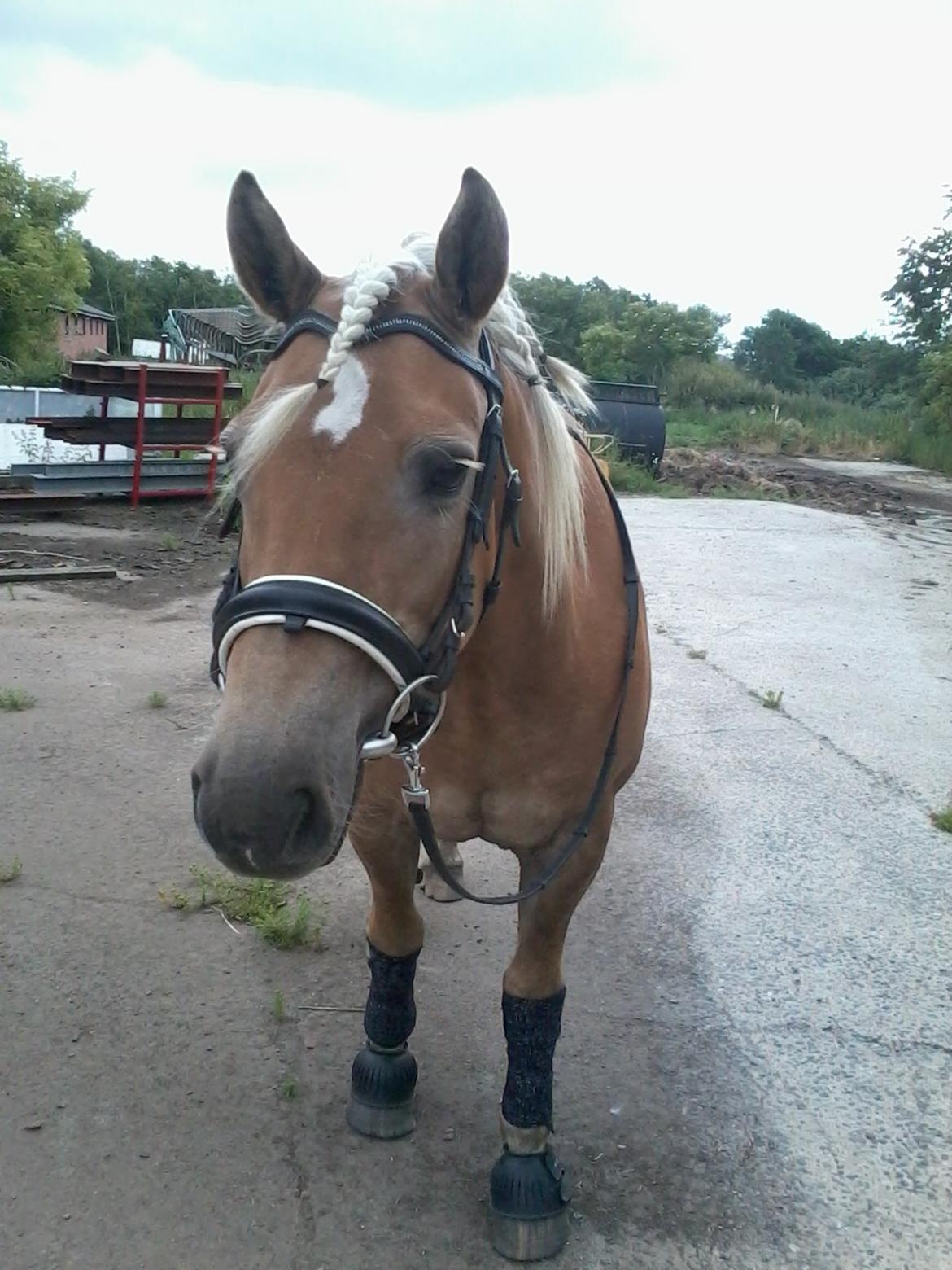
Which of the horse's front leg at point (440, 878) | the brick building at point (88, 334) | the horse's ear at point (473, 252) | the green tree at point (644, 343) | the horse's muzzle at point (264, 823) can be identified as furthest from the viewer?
the brick building at point (88, 334)

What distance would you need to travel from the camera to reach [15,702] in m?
4.88

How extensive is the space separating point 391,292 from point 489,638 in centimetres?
67

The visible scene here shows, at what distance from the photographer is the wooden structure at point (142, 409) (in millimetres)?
11008

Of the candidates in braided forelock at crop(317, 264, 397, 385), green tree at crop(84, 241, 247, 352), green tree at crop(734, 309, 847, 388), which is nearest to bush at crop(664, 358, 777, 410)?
green tree at crop(734, 309, 847, 388)

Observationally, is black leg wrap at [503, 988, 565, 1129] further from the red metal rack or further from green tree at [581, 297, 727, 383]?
green tree at [581, 297, 727, 383]

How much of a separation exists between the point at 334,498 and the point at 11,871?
8.70 feet

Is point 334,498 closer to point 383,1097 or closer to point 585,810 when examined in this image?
point 585,810

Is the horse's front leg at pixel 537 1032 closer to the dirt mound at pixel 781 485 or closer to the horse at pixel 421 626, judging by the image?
the horse at pixel 421 626

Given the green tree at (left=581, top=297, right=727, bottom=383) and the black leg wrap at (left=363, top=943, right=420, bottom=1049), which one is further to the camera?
the green tree at (left=581, top=297, right=727, bottom=383)

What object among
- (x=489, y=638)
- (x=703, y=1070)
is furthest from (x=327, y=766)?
(x=703, y=1070)

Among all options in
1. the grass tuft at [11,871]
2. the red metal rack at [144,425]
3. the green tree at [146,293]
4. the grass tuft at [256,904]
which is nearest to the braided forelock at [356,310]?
the grass tuft at [256,904]

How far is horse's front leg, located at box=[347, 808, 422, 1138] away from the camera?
7.67ft

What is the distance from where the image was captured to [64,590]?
7.53 metres

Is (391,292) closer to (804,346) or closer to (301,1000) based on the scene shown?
(301,1000)
